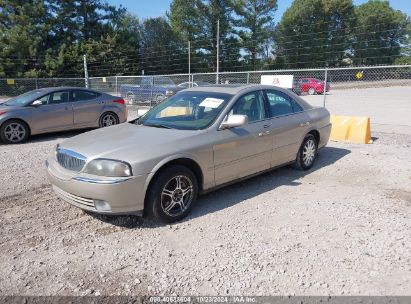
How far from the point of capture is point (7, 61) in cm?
3136

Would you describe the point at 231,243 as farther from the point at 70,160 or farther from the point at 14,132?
the point at 14,132

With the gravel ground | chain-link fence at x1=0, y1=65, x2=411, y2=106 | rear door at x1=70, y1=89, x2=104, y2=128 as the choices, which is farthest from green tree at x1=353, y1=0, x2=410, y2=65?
the gravel ground

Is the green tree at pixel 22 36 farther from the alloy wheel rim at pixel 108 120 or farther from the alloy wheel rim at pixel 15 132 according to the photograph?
the alloy wheel rim at pixel 15 132

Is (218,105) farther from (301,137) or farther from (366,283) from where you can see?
(366,283)

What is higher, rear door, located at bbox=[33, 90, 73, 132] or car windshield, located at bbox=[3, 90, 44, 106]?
car windshield, located at bbox=[3, 90, 44, 106]

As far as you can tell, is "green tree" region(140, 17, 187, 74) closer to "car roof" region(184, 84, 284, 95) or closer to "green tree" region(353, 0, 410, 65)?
"green tree" region(353, 0, 410, 65)

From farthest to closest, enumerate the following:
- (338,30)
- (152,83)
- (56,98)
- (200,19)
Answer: (200,19), (338,30), (152,83), (56,98)

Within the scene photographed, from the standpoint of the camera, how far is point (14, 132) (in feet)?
29.3

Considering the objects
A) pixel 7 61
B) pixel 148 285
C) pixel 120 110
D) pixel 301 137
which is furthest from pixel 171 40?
pixel 148 285

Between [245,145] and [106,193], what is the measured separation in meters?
2.03

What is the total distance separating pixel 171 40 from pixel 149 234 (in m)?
46.3

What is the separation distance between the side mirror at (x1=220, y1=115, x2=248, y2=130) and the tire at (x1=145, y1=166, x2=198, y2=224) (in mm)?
797

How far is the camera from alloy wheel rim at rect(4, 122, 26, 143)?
8.87m

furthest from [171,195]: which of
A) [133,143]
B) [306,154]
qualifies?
[306,154]
